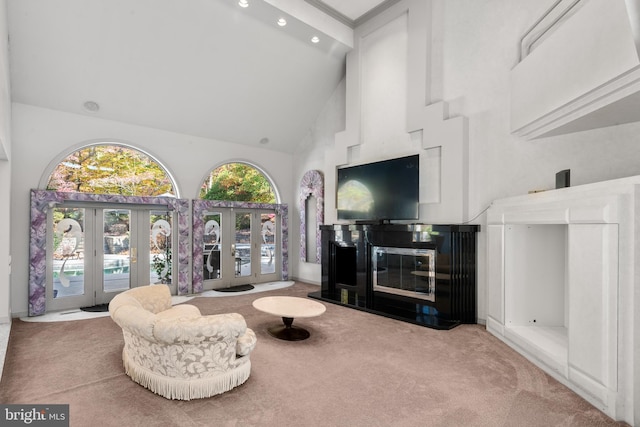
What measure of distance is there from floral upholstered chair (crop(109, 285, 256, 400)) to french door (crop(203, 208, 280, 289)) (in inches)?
170

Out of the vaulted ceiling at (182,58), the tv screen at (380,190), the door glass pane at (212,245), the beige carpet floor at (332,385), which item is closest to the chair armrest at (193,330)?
the beige carpet floor at (332,385)

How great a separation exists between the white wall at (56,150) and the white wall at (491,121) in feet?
13.0

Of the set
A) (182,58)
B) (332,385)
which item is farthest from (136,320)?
(182,58)

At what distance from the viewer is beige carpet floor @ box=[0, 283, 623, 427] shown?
246cm

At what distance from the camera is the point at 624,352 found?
2.47 m

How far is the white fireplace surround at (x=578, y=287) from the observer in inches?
97.5

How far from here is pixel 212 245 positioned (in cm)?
726

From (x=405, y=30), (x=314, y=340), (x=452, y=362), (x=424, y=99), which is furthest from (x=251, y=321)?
(x=405, y=30)

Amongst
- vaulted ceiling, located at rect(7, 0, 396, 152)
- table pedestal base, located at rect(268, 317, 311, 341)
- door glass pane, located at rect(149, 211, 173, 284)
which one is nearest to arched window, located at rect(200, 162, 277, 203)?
vaulted ceiling, located at rect(7, 0, 396, 152)

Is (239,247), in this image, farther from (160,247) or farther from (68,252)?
(68,252)

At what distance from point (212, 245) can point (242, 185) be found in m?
1.86

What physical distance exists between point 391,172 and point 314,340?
3.07 meters

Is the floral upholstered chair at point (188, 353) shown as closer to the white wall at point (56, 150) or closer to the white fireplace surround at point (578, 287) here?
the white fireplace surround at point (578, 287)

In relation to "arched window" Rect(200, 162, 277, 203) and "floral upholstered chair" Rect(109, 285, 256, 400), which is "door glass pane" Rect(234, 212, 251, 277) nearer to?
"arched window" Rect(200, 162, 277, 203)
